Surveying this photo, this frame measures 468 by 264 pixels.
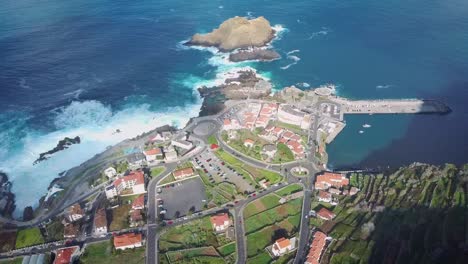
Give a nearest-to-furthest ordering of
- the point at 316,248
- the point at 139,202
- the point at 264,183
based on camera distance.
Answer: the point at 316,248
the point at 139,202
the point at 264,183

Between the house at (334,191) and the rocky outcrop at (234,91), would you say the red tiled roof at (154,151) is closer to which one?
the rocky outcrop at (234,91)

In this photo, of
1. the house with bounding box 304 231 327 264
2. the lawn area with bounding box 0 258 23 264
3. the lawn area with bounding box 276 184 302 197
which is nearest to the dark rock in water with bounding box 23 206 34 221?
the lawn area with bounding box 0 258 23 264

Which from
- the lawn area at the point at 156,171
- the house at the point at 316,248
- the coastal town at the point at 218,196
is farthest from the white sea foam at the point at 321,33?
the house at the point at 316,248

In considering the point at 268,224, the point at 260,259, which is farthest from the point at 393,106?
the point at 260,259

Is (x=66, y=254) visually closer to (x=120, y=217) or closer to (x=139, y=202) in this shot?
(x=120, y=217)

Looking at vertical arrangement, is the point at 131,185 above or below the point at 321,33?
below

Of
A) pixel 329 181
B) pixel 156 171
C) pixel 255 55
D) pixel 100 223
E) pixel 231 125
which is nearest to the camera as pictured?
pixel 100 223
